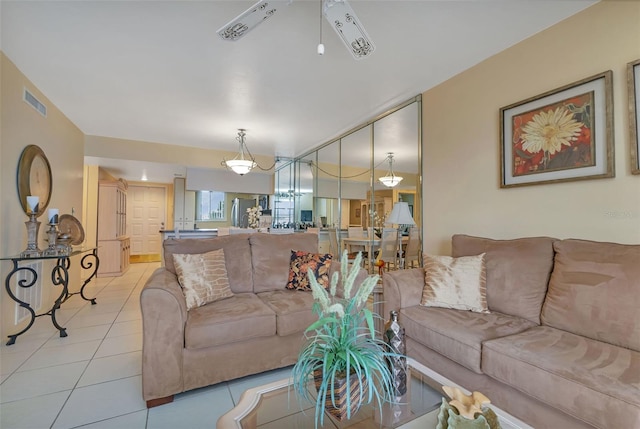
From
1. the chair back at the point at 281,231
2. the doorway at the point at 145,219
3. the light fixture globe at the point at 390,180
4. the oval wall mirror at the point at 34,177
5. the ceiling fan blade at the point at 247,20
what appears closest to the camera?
the ceiling fan blade at the point at 247,20

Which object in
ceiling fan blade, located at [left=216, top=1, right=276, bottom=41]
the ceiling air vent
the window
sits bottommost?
the window

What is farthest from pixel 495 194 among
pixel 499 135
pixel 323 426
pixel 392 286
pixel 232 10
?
pixel 232 10

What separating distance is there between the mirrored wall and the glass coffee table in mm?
2176

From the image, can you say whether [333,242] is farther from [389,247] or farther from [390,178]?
[390,178]

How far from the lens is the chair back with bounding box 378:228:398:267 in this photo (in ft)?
12.2

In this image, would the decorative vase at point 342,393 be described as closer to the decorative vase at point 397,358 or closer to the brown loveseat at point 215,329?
the decorative vase at point 397,358

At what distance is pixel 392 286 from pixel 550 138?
1.60 meters

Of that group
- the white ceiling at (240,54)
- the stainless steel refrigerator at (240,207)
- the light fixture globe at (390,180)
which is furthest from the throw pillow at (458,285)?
the stainless steel refrigerator at (240,207)

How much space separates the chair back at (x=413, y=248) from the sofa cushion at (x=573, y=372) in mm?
1673

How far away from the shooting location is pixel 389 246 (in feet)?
12.5

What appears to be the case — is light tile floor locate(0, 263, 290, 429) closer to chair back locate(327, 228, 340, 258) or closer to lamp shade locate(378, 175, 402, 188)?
lamp shade locate(378, 175, 402, 188)

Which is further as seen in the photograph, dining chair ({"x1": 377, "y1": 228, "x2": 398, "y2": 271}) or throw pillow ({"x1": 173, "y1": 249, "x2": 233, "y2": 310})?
dining chair ({"x1": 377, "y1": 228, "x2": 398, "y2": 271})

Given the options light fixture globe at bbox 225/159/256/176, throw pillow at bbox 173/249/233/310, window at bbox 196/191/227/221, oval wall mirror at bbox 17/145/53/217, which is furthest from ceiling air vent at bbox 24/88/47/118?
window at bbox 196/191/227/221

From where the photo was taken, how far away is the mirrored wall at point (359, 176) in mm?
3369
